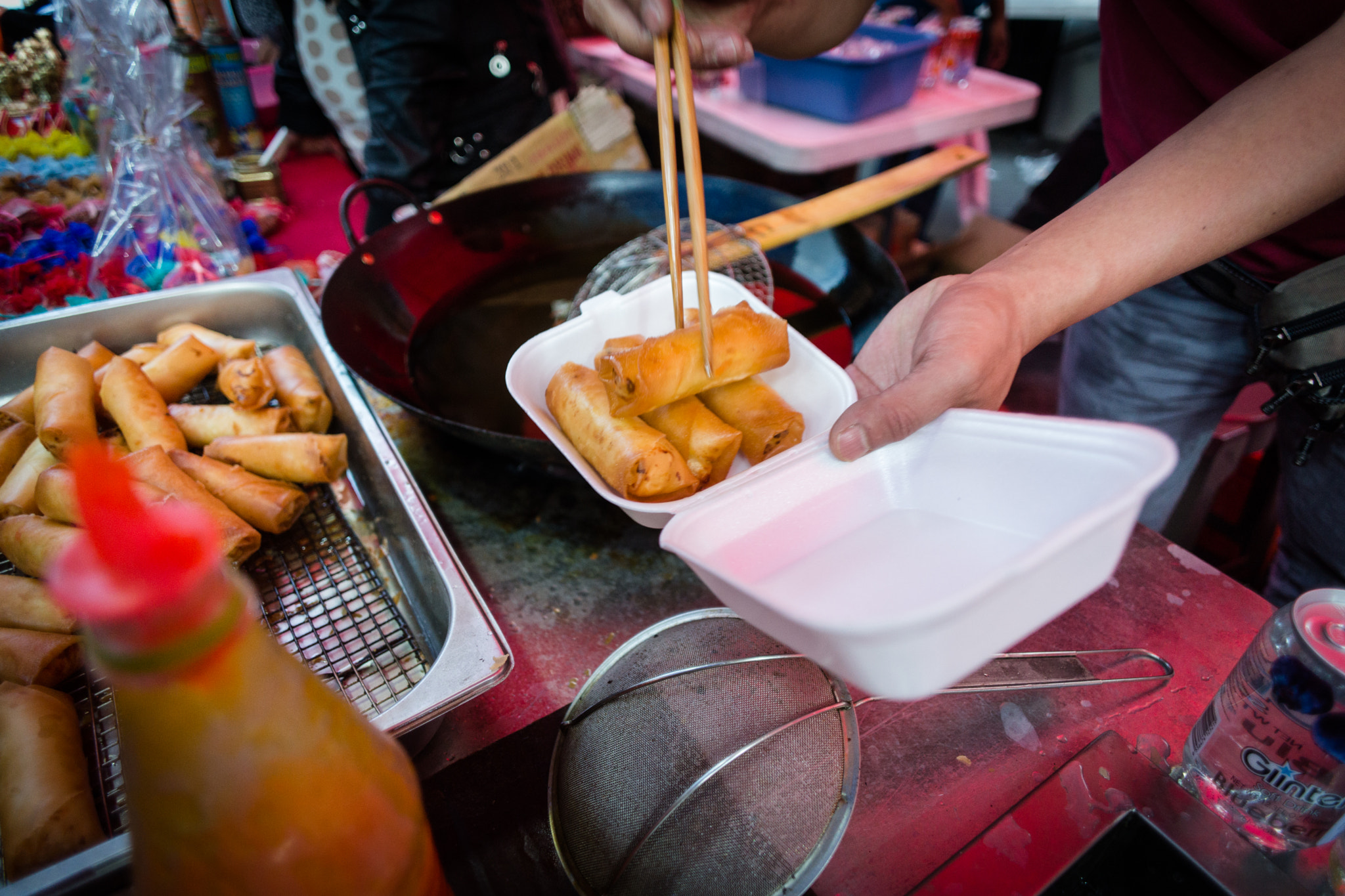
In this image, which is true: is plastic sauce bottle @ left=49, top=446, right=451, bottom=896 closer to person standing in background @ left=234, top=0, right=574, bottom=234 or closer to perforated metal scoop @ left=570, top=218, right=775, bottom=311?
perforated metal scoop @ left=570, top=218, right=775, bottom=311

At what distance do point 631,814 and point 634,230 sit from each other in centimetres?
198

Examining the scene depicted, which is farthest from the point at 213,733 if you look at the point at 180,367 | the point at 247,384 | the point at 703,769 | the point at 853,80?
the point at 853,80

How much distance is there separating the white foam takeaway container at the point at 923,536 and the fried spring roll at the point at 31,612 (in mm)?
840

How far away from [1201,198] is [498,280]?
1813 millimetres

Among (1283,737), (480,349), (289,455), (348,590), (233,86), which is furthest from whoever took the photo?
(233,86)

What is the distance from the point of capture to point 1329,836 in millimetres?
866

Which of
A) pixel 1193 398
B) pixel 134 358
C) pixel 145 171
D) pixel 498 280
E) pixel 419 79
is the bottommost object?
pixel 1193 398

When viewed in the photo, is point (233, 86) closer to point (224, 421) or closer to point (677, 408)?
point (224, 421)

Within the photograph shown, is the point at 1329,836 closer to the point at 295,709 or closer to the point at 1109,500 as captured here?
the point at 1109,500

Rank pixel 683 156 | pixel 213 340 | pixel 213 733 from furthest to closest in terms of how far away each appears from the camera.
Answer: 1. pixel 213 340
2. pixel 683 156
3. pixel 213 733

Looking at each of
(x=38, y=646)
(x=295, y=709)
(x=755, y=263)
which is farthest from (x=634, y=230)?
(x=295, y=709)

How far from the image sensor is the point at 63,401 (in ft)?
4.53

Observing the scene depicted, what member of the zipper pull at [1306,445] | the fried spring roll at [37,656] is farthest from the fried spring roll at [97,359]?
the zipper pull at [1306,445]

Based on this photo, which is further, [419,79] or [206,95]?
[206,95]
